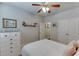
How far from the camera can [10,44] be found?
3.96 feet

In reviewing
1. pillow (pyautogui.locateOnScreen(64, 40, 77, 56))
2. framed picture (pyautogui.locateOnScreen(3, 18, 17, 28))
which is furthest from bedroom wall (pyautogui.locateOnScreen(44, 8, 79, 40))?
framed picture (pyautogui.locateOnScreen(3, 18, 17, 28))

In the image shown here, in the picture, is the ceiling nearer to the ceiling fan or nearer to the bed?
the ceiling fan

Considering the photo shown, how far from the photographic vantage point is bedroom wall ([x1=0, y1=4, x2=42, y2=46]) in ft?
3.63

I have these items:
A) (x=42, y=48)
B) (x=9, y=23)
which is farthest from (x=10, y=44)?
(x=42, y=48)

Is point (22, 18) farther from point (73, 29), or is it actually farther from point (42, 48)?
point (73, 29)

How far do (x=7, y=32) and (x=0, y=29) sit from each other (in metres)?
0.08

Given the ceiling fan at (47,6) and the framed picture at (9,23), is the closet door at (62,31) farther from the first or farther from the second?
the framed picture at (9,23)

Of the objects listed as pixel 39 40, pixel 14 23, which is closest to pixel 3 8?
pixel 14 23

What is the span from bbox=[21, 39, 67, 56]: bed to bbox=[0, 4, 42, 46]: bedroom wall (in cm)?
7

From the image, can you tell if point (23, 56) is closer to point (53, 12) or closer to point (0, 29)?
point (0, 29)

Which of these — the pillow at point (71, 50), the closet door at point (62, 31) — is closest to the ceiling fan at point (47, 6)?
the closet door at point (62, 31)

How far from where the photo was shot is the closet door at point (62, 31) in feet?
3.72

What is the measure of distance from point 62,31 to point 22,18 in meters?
0.49

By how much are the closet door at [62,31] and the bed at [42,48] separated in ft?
0.21
